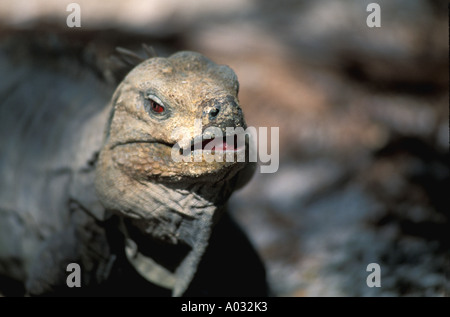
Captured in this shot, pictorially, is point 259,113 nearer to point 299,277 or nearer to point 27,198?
point 299,277

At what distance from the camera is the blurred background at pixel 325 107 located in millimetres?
2842

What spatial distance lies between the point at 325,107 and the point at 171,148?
2.19 metres

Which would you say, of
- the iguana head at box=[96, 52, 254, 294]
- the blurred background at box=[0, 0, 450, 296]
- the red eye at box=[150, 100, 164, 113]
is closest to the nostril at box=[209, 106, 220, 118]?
the iguana head at box=[96, 52, 254, 294]

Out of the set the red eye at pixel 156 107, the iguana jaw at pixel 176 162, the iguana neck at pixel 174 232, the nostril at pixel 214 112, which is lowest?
the iguana neck at pixel 174 232

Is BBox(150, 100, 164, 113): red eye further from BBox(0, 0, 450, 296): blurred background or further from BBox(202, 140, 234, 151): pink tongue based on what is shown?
BBox(0, 0, 450, 296): blurred background

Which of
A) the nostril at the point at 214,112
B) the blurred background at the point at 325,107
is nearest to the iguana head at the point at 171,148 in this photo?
the nostril at the point at 214,112

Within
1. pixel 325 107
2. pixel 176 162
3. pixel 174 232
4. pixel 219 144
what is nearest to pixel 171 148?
pixel 176 162

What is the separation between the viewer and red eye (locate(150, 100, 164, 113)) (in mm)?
1700

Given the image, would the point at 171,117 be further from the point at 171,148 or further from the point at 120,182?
the point at 120,182

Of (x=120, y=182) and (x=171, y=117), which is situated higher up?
(x=171, y=117)

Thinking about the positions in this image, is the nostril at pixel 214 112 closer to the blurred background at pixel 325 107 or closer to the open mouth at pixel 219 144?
the open mouth at pixel 219 144

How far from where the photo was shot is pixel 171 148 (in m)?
1.69

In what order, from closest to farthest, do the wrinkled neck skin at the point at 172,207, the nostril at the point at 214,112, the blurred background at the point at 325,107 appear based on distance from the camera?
the nostril at the point at 214,112 → the wrinkled neck skin at the point at 172,207 → the blurred background at the point at 325,107
